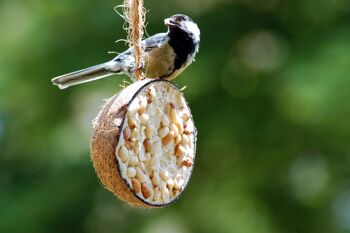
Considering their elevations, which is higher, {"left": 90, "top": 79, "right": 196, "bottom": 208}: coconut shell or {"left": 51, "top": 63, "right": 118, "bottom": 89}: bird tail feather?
{"left": 90, "top": 79, "right": 196, "bottom": 208}: coconut shell

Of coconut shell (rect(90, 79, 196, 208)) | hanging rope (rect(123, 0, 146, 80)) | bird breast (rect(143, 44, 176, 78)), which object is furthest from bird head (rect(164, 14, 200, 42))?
coconut shell (rect(90, 79, 196, 208))

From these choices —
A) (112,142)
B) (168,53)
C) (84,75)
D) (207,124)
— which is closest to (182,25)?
(168,53)

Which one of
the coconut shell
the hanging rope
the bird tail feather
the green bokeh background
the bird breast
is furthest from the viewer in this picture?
the green bokeh background

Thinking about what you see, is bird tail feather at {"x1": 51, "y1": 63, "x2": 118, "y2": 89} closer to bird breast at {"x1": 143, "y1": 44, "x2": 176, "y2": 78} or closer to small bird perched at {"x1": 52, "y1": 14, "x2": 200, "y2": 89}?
small bird perched at {"x1": 52, "y1": 14, "x2": 200, "y2": 89}

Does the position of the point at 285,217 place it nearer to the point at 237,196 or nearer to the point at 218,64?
the point at 237,196

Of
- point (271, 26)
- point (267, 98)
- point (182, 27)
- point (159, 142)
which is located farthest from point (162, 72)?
point (271, 26)
